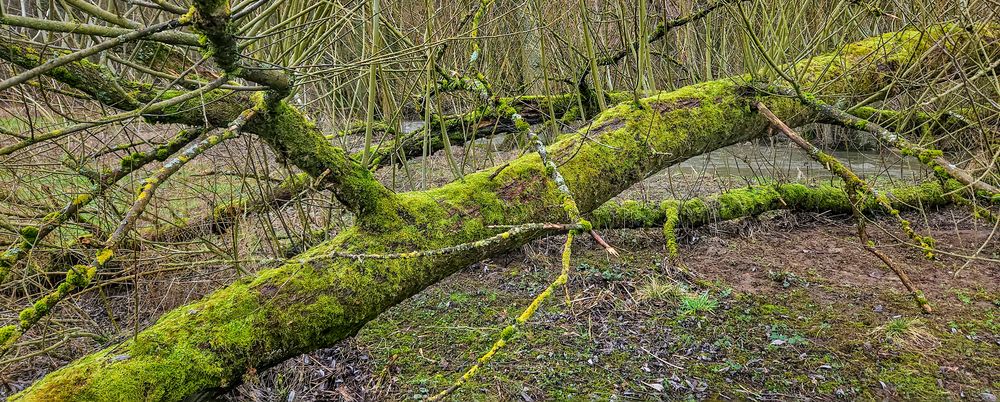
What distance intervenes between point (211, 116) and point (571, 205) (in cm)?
212

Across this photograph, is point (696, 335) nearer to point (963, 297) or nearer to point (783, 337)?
point (783, 337)

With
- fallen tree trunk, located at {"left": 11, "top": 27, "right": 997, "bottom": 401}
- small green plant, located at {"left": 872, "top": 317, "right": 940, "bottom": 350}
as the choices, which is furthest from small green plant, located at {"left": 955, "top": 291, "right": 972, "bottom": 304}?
fallen tree trunk, located at {"left": 11, "top": 27, "right": 997, "bottom": 401}

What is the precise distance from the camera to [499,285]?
16.1ft

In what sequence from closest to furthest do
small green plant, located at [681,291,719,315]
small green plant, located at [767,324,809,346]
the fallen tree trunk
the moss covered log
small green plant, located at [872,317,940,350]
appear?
the fallen tree trunk, small green plant, located at [872,317,940,350], small green plant, located at [767,324,809,346], small green plant, located at [681,291,719,315], the moss covered log

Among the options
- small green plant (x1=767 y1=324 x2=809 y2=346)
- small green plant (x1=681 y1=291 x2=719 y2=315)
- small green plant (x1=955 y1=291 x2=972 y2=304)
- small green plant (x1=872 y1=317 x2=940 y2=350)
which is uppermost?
small green plant (x1=681 y1=291 x2=719 y2=315)

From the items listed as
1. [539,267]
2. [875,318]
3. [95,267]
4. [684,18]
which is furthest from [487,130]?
[95,267]

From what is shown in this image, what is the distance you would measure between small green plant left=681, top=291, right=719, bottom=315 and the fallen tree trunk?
99cm

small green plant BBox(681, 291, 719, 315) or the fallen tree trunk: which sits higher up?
the fallen tree trunk

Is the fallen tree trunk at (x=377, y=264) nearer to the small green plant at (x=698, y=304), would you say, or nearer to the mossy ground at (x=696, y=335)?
the mossy ground at (x=696, y=335)

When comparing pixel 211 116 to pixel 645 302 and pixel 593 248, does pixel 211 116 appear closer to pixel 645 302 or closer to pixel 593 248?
pixel 645 302

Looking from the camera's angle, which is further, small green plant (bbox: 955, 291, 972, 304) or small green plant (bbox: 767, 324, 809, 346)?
small green plant (bbox: 955, 291, 972, 304)

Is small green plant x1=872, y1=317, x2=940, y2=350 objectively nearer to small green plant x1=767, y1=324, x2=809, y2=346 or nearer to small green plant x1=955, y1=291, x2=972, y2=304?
small green plant x1=767, y1=324, x2=809, y2=346

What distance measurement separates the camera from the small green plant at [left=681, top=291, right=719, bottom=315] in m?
4.06

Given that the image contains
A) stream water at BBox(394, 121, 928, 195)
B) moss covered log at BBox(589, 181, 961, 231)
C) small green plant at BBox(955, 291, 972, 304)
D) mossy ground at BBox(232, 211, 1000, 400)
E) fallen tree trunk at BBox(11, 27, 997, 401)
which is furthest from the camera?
stream water at BBox(394, 121, 928, 195)
